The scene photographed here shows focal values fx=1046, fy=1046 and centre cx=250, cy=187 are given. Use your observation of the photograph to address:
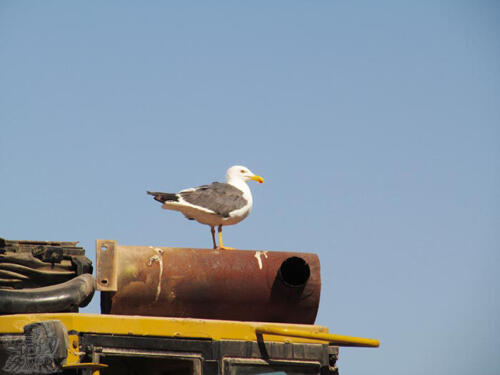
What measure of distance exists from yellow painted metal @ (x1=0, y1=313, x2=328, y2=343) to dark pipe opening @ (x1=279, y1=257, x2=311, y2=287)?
2.89ft

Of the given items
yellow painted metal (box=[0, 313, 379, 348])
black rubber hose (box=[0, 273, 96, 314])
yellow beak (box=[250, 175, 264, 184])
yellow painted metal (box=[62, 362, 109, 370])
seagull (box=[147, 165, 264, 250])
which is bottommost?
yellow painted metal (box=[62, 362, 109, 370])

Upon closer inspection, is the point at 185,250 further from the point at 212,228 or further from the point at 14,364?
the point at 212,228

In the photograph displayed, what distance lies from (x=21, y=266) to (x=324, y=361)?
283 cm

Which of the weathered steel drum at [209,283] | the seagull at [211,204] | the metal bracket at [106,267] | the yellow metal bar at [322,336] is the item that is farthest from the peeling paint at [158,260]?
the seagull at [211,204]

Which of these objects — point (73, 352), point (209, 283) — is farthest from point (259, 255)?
point (73, 352)

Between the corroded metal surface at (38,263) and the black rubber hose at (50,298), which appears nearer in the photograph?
the black rubber hose at (50,298)

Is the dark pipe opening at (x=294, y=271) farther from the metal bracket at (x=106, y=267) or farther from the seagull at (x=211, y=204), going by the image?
the seagull at (x=211, y=204)

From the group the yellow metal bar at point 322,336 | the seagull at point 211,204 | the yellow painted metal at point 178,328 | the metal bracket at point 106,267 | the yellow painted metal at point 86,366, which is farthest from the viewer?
the seagull at point 211,204

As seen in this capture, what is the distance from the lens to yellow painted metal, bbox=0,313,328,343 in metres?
8.46

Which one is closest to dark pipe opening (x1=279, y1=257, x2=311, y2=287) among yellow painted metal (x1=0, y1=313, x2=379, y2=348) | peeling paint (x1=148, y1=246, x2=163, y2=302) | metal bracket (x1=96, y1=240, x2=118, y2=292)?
yellow painted metal (x1=0, y1=313, x2=379, y2=348)

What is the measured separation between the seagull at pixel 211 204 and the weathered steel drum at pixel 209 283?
331cm

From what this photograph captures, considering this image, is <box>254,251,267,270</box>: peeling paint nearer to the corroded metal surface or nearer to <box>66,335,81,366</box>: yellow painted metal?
the corroded metal surface

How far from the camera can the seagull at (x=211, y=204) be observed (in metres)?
13.5

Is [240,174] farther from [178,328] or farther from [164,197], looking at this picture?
[178,328]
